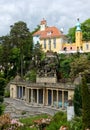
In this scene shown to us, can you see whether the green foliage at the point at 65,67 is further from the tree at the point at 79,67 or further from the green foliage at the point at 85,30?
the green foliage at the point at 85,30

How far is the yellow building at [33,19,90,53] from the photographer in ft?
248

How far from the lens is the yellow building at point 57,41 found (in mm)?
75562

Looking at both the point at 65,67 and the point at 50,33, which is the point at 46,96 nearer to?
the point at 65,67

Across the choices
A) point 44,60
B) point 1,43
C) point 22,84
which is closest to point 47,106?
point 22,84

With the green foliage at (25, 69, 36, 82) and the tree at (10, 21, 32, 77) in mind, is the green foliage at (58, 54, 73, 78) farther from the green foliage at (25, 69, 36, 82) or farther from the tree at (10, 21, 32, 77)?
the tree at (10, 21, 32, 77)

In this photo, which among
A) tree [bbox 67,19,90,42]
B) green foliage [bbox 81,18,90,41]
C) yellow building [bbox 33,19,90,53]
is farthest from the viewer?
tree [bbox 67,19,90,42]

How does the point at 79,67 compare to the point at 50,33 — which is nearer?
the point at 79,67

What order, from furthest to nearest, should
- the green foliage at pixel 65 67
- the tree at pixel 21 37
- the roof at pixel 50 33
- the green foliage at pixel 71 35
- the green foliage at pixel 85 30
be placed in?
the green foliage at pixel 71 35 → the green foliage at pixel 85 30 → the roof at pixel 50 33 → the tree at pixel 21 37 → the green foliage at pixel 65 67

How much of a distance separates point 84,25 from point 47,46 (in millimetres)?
9472

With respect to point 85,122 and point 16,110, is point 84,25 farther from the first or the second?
point 85,122

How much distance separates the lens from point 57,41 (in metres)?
80.7

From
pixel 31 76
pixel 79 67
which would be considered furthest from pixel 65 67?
pixel 79 67

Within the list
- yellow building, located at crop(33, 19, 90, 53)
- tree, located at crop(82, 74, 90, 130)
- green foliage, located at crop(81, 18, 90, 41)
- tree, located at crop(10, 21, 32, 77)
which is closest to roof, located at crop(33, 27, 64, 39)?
yellow building, located at crop(33, 19, 90, 53)

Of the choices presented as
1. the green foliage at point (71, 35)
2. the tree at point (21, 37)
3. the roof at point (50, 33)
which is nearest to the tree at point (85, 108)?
the tree at point (21, 37)
